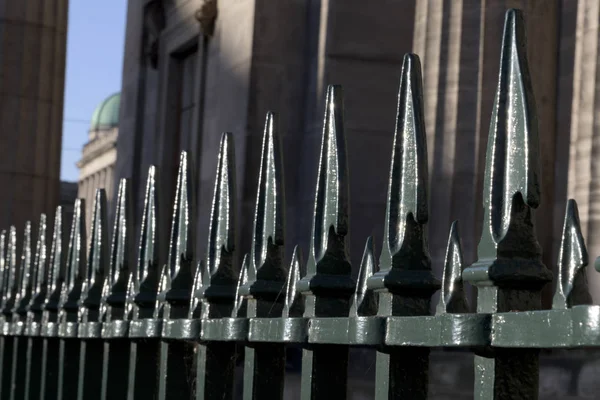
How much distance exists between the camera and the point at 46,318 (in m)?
5.71

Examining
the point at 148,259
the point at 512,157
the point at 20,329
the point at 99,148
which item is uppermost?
the point at 99,148

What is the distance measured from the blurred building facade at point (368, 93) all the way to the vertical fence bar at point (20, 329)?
376cm

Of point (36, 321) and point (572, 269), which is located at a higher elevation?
point (572, 269)

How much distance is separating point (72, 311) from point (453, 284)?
3.11 m

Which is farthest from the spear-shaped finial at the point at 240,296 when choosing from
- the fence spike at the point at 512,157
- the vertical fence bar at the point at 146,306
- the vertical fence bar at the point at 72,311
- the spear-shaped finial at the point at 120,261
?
the vertical fence bar at the point at 72,311

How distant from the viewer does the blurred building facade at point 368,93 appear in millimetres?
10939

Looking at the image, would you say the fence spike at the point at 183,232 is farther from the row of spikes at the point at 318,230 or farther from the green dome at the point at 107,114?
the green dome at the point at 107,114

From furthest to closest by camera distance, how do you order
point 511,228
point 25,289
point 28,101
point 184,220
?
point 28,101
point 25,289
point 184,220
point 511,228

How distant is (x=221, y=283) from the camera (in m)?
3.49

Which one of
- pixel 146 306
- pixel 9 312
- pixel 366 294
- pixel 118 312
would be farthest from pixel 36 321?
pixel 366 294

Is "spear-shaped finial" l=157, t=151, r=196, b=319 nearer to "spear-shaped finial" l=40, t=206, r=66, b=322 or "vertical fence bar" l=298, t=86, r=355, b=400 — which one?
"vertical fence bar" l=298, t=86, r=355, b=400

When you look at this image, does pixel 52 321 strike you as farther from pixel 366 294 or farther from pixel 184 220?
pixel 366 294

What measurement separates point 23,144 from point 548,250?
6.99 m

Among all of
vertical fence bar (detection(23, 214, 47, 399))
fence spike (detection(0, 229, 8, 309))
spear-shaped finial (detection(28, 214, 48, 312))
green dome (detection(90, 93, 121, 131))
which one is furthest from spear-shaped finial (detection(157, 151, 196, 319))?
green dome (detection(90, 93, 121, 131))
